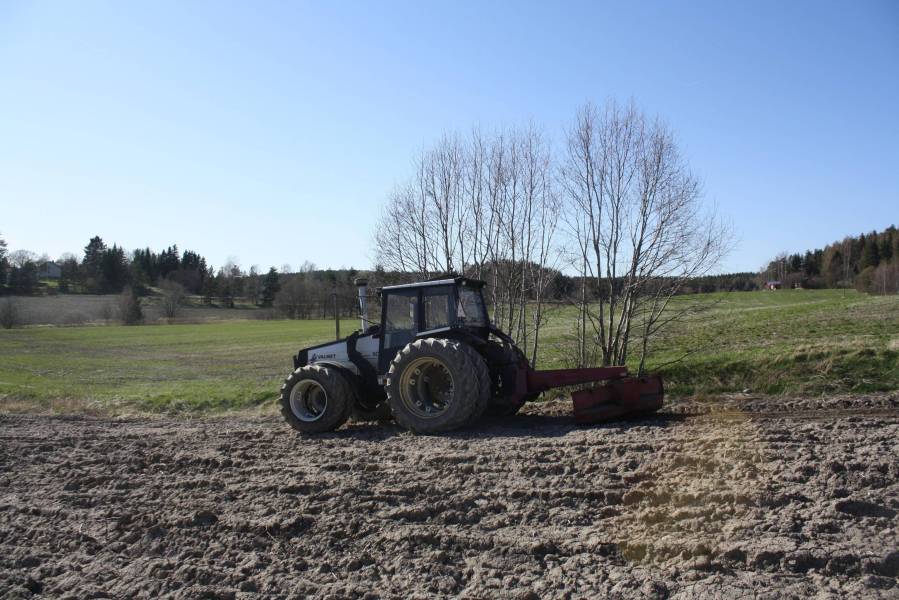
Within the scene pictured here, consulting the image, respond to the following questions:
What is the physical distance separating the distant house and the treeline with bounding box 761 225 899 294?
314ft

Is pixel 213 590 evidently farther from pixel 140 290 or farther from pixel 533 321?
pixel 140 290

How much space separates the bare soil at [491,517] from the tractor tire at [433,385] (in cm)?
60

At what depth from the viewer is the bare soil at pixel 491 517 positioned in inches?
149

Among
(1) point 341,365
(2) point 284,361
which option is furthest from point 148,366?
(1) point 341,365

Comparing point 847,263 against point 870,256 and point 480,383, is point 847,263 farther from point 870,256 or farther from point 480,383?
point 480,383

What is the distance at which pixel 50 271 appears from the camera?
10375cm

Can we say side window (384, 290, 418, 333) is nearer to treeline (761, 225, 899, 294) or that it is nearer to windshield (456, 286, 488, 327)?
windshield (456, 286, 488, 327)

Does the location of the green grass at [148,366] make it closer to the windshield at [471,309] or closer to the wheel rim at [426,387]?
the wheel rim at [426,387]

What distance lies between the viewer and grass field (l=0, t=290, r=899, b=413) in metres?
10.2

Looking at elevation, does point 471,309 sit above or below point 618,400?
above

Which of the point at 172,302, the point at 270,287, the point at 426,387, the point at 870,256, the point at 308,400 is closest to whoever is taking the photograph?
the point at 426,387

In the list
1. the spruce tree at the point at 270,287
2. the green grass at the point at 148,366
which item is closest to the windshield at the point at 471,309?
the green grass at the point at 148,366

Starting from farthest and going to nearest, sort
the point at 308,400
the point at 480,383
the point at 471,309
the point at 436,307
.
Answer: the point at 308,400, the point at 471,309, the point at 436,307, the point at 480,383

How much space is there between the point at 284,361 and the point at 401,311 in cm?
2470
